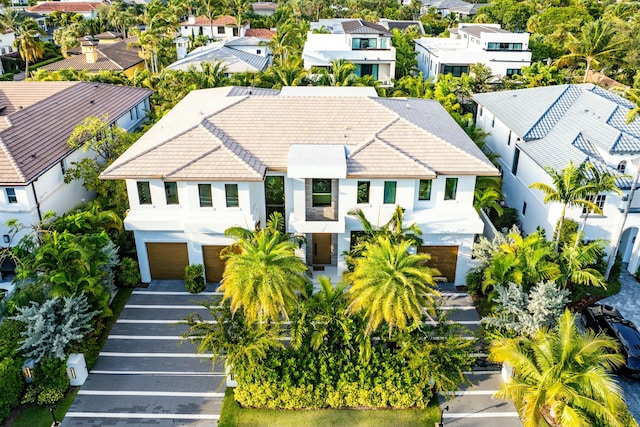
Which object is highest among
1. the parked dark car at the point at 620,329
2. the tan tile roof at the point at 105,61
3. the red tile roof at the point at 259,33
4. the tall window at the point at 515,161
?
the red tile roof at the point at 259,33

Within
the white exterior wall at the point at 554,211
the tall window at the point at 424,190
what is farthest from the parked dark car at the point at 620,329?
the tall window at the point at 424,190

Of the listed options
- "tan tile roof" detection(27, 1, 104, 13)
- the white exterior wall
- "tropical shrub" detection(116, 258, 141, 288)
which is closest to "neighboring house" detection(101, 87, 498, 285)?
"tropical shrub" detection(116, 258, 141, 288)

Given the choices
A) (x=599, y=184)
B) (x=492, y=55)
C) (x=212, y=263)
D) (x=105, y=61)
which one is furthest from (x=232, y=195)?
(x=492, y=55)

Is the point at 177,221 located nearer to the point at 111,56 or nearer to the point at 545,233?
the point at 545,233

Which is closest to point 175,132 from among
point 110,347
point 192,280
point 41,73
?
point 192,280

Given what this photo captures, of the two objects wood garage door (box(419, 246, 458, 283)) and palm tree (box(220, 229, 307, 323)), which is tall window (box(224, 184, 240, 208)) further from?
wood garage door (box(419, 246, 458, 283))

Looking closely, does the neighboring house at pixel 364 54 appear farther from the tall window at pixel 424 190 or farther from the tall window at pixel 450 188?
the tall window at pixel 424 190
